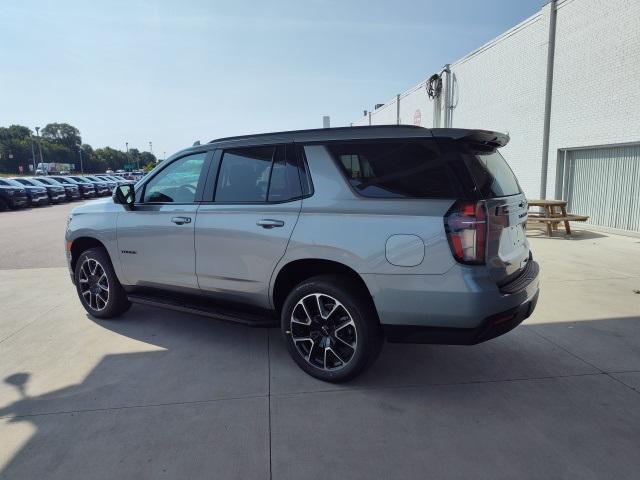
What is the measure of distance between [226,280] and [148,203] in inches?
53.1

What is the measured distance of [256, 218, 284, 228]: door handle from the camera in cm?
364

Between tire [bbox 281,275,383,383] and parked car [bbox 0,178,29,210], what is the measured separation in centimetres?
2330

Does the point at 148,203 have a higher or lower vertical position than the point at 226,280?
higher

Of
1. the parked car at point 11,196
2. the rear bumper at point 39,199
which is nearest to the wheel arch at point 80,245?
the parked car at point 11,196

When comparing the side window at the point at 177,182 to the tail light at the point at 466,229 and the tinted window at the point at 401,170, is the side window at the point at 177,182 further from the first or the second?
the tail light at the point at 466,229

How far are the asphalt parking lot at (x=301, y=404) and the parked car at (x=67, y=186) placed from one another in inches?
999

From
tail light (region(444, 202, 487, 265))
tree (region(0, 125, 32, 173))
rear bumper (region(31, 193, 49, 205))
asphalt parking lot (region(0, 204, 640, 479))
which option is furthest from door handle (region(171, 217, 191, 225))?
tree (region(0, 125, 32, 173))

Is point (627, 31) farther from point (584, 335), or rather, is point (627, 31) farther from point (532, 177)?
point (584, 335)

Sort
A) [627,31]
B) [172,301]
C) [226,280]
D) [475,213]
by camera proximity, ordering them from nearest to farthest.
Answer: [475,213] < [226,280] < [172,301] < [627,31]

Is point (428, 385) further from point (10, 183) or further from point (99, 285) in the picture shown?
point (10, 183)

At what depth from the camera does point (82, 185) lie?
102ft

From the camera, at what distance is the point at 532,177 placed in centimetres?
1454

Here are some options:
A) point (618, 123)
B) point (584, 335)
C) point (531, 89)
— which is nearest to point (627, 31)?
point (618, 123)

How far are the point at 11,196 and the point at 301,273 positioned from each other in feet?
76.5
